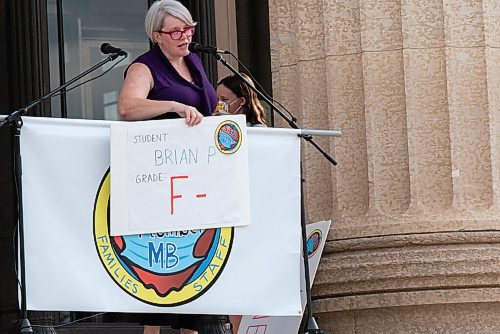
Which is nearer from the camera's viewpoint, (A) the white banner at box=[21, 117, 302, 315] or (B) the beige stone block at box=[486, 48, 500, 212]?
(A) the white banner at box=[21, 117, 302, 315]

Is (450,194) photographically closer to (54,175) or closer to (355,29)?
(355,29)

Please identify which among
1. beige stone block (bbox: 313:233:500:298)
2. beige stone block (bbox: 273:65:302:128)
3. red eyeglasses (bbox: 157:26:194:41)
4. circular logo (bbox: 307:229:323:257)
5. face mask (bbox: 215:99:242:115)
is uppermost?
red eyeglasses (bbox: 157:26:194:41)

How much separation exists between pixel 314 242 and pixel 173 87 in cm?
207

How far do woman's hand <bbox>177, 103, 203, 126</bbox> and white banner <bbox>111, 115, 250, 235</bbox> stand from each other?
0.10ft

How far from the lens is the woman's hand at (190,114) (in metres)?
6.19

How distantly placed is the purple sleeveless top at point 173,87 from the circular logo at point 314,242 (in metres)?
1.82

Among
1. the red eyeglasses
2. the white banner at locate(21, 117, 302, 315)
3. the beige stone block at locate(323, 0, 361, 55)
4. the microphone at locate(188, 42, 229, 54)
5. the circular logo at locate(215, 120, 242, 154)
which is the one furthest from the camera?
the beige stone block at locate(323, 0, 361, 55)

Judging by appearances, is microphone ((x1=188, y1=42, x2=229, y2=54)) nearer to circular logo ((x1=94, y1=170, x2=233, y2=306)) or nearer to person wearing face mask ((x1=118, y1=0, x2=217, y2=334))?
person wearing face mask ((x1=118, y1=0, x2=217, y2=334))

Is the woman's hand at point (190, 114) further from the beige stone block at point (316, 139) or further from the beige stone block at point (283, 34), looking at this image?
the beige stone block at point (283, 34)

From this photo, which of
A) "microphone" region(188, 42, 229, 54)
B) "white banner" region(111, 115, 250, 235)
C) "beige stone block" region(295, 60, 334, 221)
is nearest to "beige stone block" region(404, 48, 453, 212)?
"beige stone block" region(295, 60, 334, 221)

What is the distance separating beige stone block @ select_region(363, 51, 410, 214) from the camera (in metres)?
8.16

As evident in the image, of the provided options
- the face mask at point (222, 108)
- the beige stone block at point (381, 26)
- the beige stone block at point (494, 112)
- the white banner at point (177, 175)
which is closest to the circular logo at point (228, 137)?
the white banner at point (177, 175)

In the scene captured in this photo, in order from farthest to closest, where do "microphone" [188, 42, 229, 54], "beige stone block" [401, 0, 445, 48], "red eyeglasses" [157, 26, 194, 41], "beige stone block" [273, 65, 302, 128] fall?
"beige stone block" [273, 65, 302, 128] < "beige stone block" [401, 0, 445, 48] < "microphone" [188, 42, 229, 54] < "red eyeglasses" [157, 26, 194, 41]

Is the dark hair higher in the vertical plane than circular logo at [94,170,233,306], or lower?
higher
